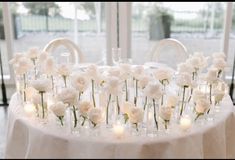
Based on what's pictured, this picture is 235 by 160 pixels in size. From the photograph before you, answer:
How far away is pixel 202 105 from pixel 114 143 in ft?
1.50

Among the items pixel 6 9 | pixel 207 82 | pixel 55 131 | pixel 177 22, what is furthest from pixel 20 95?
pixel 177 22

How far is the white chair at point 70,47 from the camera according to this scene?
2771 millimetres

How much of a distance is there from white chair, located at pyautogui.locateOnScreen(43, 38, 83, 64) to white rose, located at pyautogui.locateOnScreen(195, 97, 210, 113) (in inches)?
55.6

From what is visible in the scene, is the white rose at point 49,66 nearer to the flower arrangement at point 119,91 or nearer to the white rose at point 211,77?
the flower arrangement at point 119,91

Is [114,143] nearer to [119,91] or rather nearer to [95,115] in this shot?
[95,115]

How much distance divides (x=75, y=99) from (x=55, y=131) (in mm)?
192

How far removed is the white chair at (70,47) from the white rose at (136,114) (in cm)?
141

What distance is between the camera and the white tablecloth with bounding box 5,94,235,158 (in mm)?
1508

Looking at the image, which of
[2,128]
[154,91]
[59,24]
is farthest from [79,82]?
[59,24]

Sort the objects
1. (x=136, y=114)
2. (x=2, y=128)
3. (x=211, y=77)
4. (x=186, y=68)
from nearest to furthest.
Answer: (x=136, y=114), (x=211, y=77), (x=186, y=68), (x=2, y=128)

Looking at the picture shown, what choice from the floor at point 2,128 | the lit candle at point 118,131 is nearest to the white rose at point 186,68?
the lit candle at point 118,131

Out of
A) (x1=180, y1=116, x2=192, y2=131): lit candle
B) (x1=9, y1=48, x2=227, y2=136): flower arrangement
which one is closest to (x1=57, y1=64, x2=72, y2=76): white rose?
(x1=9, y1=48, x2=227, y2=136): flower arrangement

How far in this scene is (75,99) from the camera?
1.54 metres

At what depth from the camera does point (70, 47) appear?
281 cm
